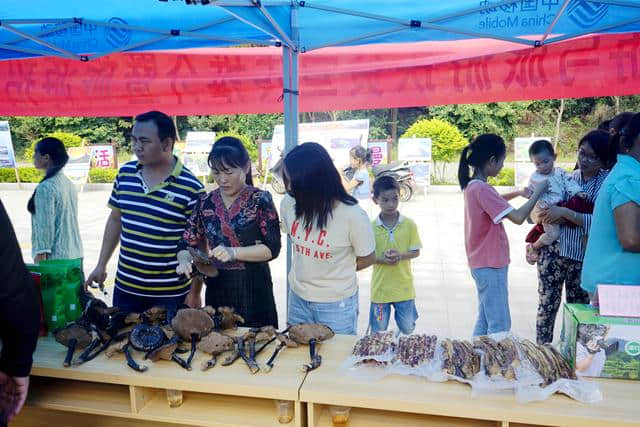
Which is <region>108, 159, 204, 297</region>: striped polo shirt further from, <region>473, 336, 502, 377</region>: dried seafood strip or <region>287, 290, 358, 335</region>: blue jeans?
<region>473, 336, 502, 377</region>: dried seafood strip

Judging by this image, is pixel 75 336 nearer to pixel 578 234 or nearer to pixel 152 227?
pixel 152 227

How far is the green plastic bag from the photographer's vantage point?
6.61 feet

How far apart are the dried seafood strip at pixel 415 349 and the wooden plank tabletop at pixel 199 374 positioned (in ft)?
1.12

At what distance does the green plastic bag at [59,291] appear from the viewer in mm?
2014

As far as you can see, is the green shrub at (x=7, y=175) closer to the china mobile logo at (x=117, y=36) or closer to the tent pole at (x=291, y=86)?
the china mobile logo at (x=117, y=36)

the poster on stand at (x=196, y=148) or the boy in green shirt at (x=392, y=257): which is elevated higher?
the poster on stand at (x=196, y=148)

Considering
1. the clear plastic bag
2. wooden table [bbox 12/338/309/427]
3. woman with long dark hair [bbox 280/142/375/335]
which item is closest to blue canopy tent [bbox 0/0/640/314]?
woman with long dark hair [bbox 280/142/375/335]

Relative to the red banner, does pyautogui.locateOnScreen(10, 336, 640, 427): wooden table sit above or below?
below

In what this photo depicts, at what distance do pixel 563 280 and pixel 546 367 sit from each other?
68.1 inches

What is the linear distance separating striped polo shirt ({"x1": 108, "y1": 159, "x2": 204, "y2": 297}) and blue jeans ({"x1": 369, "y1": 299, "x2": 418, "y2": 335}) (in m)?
1.38

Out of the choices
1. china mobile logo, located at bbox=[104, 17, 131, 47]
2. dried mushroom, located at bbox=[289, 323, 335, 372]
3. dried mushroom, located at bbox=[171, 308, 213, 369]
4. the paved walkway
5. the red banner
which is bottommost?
the paved walkway

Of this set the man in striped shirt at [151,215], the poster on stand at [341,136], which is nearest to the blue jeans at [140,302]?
the man in striped shirt at [151,215]

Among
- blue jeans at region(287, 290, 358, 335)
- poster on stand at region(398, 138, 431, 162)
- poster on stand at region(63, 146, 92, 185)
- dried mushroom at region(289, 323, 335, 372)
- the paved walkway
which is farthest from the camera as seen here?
poster on stand at region(63, 146, 92, 185)

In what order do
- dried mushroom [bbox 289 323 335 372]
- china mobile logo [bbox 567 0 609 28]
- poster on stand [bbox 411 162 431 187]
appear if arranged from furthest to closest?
poster on stand [bbox 411 162 431 187]
china mobile logo [bbox 567 0 609 28]
dried mushroom [bbox 289 323 335 372]
